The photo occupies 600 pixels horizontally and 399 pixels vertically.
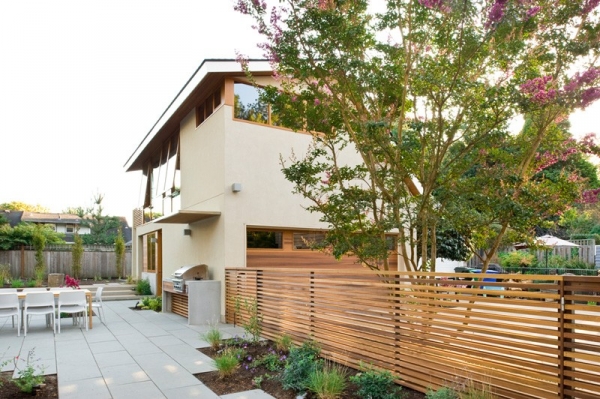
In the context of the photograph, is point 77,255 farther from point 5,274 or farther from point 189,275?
point 189,275

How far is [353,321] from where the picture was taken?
6156 millimetres

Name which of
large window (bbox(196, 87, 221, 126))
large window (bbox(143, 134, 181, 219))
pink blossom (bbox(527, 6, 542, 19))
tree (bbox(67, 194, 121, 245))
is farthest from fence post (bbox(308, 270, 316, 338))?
tree (bbox(67, 194, 121, 245))

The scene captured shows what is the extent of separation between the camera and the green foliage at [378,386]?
4887mm

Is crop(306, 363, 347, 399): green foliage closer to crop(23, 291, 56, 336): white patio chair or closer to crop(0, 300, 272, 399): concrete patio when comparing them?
crop(0, 300, 272, 399): concrete patio

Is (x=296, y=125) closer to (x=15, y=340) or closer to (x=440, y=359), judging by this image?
(x=440, y=359)

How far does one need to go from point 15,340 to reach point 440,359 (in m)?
7.82

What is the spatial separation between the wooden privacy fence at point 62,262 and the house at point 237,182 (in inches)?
460

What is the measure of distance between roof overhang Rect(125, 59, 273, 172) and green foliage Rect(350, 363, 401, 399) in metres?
6.05

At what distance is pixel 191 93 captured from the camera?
12.0 metres

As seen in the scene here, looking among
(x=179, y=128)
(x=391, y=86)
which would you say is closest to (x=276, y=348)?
(x=391, y=86)

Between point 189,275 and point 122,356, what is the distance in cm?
409

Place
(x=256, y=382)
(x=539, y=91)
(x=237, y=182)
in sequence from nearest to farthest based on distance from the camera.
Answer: (x=539, y=91)
(x=256, y=382)
(x=237, y=182)

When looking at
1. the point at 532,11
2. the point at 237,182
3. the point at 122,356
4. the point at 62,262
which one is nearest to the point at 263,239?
the point at 237,182

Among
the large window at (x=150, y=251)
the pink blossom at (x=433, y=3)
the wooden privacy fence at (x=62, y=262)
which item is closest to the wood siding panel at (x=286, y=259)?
the pink blossom at (x=433, y=3)
